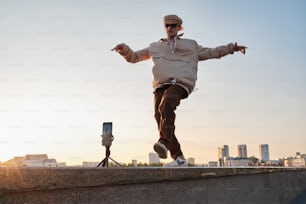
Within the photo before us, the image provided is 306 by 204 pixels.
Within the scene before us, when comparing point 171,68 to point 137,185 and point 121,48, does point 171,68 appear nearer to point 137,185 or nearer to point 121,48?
point 121,48

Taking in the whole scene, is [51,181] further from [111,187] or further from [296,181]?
[296,181]

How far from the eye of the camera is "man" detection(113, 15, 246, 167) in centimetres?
388

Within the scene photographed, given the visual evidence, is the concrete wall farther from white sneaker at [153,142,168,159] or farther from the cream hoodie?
the cream hoodie

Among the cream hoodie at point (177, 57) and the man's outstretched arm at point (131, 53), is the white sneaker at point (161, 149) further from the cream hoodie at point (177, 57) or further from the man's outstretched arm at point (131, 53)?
the man's outstretched arm at point (131, 53)

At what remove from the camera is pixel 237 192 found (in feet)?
10.6

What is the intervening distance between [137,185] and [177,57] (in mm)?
2427

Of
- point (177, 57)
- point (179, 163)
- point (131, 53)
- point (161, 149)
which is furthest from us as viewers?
point (131, 53)

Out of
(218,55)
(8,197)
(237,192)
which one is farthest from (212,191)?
(218,55)

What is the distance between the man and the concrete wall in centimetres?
81

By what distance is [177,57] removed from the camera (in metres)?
4.39

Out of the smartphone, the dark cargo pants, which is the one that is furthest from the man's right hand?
the smartphone

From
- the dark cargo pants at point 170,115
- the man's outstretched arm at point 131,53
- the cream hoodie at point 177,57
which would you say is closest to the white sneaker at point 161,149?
the dark cargo pants at point 170,115

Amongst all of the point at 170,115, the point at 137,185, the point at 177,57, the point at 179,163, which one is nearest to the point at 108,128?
the point at 170,115

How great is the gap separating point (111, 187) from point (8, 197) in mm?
677
